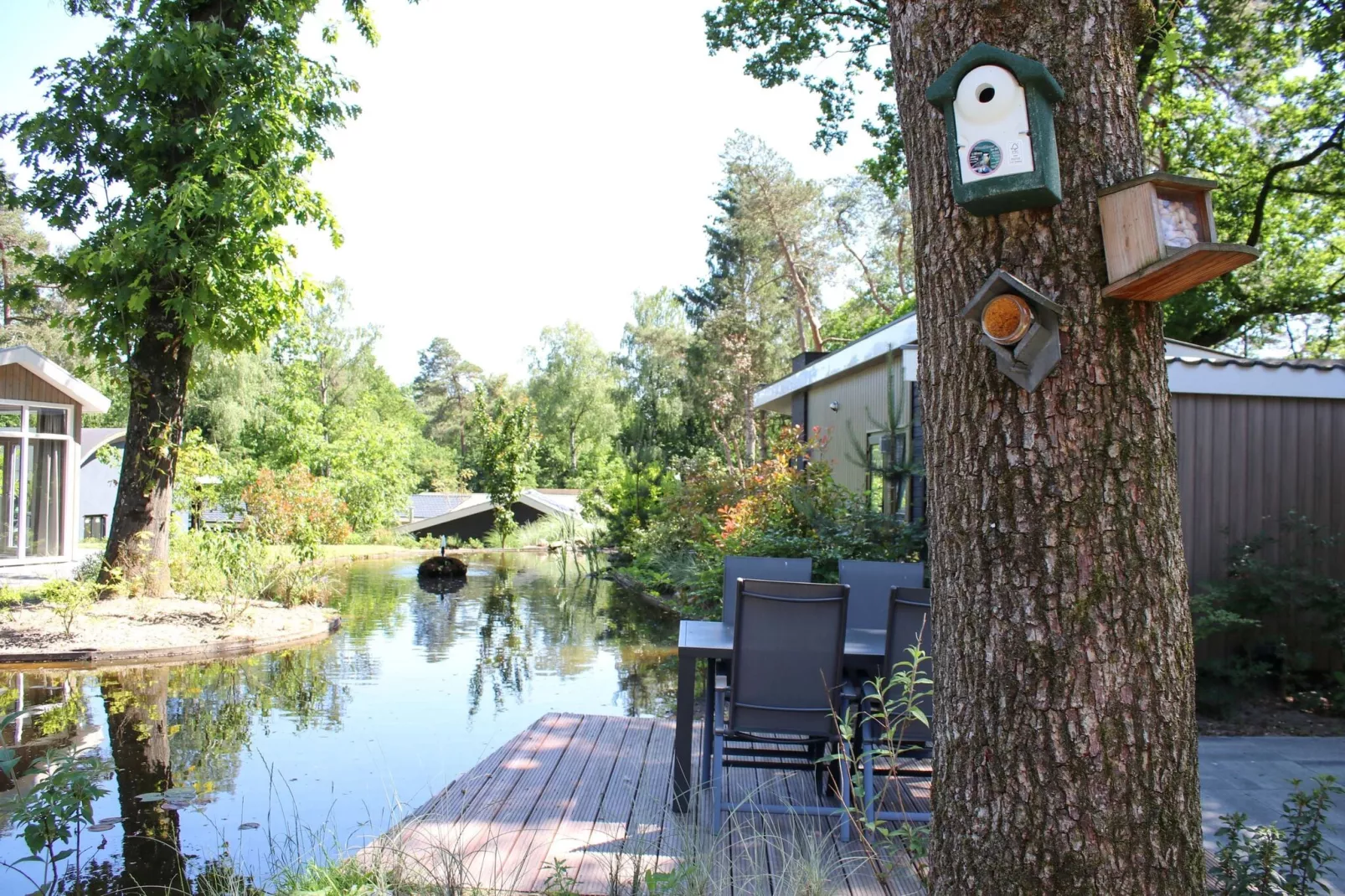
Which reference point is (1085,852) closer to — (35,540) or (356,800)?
(356,800)

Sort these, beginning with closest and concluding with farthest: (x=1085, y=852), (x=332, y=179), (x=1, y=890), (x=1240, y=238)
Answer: (x=1085, y=852), (x=1, y=890), (x=332, y=179), (x=1240, y=238)

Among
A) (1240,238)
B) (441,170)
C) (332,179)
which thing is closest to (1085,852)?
(332,179)

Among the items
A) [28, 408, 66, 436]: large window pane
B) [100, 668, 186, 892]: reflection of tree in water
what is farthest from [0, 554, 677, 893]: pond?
[28, 408, 66, 436]: large window pane

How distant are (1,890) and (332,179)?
9475 mm

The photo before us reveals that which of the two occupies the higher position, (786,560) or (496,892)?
(786,560)

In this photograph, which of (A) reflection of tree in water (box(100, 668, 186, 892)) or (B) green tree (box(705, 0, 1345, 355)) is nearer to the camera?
(A) reflection of tree in water (box(100, 668, 186, 892))

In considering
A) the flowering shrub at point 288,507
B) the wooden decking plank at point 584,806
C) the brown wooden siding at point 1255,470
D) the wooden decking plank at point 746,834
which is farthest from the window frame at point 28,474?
the brown wooden siding at point 1255,470

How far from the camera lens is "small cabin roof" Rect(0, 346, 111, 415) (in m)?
14.3

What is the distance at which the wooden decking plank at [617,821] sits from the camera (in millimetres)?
3428

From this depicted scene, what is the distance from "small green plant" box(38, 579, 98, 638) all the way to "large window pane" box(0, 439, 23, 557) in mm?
6194

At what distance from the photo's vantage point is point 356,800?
516 cm

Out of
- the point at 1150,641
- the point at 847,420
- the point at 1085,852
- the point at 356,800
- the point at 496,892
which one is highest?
the point at 847,420

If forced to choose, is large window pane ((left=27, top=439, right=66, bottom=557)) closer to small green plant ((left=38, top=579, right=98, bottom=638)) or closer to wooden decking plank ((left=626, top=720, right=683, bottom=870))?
small green plant ((left=38, top=579, right=98, bottom=638))

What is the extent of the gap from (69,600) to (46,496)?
764 centimetres
